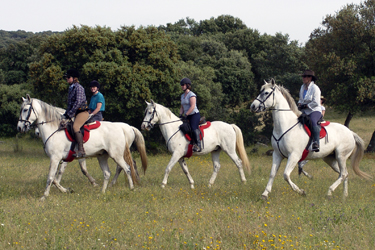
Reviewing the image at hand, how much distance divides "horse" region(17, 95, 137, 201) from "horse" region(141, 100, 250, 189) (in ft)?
3.07

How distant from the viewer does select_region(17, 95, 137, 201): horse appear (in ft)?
32.0

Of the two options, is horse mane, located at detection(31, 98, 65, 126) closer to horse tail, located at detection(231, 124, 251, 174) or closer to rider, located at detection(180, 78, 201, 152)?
rider, located at detection(180, 78, 201, 152)

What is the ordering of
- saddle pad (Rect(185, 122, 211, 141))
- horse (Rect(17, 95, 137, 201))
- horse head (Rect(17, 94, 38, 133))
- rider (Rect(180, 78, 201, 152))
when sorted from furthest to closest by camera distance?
saddle pad (Rect(185, 122, 211, 141)) < rider (Rect(180, 78, 201, 152)) < horse (Rect(17, 95, 137, 201)) < horse head (Rect(17, 94, 38, 133))

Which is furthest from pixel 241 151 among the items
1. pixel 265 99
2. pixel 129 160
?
pixel 129 160

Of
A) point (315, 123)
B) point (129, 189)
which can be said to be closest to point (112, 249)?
point (129, 189)

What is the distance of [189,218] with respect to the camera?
Result: 757 cm

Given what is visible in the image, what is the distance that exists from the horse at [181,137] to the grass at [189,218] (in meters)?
0.97

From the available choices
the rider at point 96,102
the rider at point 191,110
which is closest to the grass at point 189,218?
the rider at point 191,110

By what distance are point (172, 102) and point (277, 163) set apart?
55.8ft

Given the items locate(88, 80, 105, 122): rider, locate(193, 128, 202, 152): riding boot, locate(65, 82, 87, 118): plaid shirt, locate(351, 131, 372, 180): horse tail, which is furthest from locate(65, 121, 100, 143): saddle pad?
locate(351, 131, 372, 180): horse tail

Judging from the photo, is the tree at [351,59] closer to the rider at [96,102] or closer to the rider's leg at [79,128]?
the rider at [96,102]

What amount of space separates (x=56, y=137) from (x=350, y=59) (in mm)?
18367

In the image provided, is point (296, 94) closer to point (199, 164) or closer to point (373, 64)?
point (373, 64)

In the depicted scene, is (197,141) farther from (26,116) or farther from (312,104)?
(26,116)
